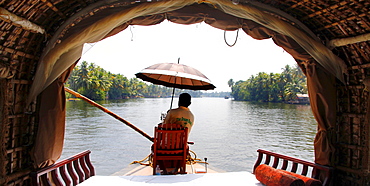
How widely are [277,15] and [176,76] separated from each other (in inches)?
65.8

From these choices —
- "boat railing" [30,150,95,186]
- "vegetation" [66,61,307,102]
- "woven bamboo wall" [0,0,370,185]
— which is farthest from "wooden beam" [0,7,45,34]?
"vegetation" [66,61,307,102]

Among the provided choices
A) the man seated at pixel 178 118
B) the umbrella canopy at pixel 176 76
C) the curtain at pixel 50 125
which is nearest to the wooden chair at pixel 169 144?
the man seated at pixel 178 118

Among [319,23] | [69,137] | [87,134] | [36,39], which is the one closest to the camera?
[36,39]

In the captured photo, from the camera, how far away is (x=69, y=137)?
11.8 m

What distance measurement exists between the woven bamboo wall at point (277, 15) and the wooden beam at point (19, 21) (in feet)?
0.09

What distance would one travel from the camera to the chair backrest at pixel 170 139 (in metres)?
3.07

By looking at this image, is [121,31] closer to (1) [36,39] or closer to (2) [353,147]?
(1) [36,39]

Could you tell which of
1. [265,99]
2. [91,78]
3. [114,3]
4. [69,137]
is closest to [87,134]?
[69,137]

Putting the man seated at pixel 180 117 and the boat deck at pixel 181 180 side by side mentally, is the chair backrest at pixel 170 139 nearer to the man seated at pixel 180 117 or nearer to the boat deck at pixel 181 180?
the man seated at pixel 180 117

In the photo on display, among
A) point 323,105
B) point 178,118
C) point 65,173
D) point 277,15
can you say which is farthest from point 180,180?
point 277,15

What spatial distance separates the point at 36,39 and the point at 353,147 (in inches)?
137

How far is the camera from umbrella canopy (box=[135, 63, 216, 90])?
336cm

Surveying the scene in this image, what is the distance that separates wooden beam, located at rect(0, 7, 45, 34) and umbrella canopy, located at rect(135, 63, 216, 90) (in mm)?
1374

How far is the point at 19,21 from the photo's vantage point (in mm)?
2031
